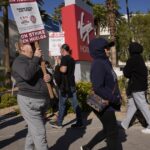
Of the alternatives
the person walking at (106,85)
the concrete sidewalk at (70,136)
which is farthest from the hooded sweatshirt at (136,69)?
the person walking at (106,85)

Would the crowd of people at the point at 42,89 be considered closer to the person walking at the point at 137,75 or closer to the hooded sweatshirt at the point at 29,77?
the hooded sweatshirt at the point at 29,77

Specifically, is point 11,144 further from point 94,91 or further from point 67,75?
point 94,91

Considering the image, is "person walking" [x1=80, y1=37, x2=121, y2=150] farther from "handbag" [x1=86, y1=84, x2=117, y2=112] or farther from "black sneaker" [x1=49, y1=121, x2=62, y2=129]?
"black sneaker" [x1=49, y1=121, x2=62, y2=129]

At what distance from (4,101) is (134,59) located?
7652 millimetres

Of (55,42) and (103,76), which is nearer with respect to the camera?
(103,76)

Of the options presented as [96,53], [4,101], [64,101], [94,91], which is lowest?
[4,101]

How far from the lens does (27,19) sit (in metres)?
6.58

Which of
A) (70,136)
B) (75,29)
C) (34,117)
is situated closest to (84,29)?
(75,29)

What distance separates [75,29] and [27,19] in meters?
5.61

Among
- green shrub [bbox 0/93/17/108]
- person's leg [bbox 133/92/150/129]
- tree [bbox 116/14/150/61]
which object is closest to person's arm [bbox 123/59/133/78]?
person's leg [bbox 133/92/150/129]

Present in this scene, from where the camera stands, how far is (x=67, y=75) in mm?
8961

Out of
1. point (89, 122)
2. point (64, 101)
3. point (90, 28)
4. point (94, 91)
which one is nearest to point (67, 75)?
point (64, 101)

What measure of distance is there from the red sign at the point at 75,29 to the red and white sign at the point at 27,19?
5.29m

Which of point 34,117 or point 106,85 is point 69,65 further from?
point 106,85
